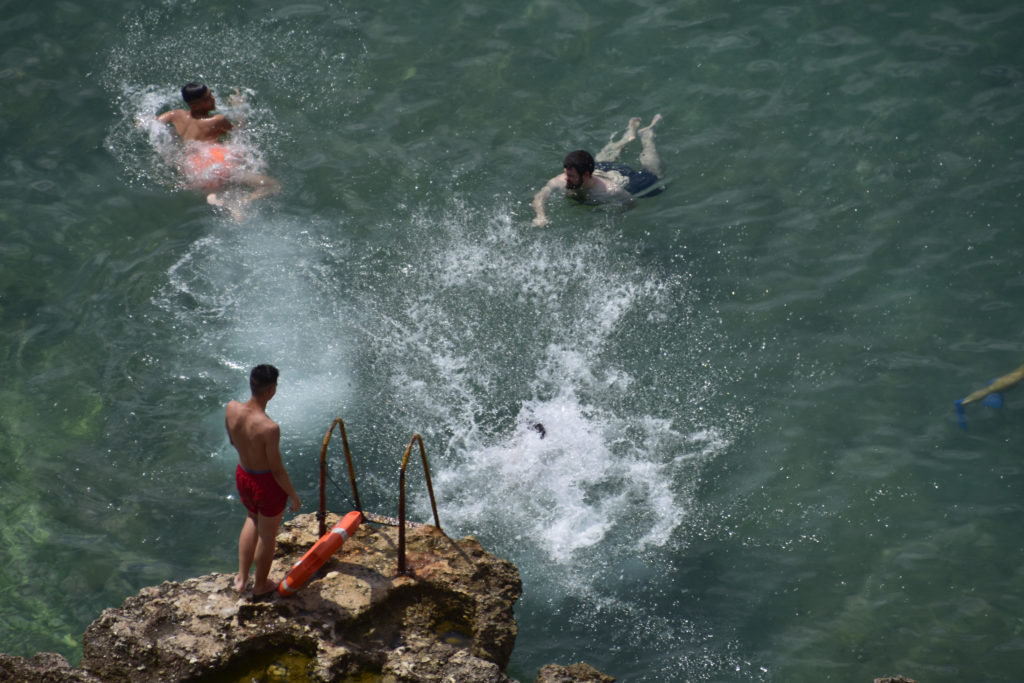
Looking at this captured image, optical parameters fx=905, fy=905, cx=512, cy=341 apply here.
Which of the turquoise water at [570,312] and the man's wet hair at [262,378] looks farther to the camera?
the turquoise water at [570,312]

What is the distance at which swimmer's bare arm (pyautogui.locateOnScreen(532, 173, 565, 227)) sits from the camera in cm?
991

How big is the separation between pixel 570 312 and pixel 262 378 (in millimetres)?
4033

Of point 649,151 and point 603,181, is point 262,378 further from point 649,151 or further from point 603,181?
point 649,151

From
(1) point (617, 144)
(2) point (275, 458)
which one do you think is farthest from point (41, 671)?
(1) point (617, 144)

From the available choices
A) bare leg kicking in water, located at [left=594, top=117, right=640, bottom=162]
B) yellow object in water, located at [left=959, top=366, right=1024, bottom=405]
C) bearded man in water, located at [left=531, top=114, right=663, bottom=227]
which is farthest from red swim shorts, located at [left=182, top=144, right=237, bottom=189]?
yellow object in water, located at [left=959, top=366, right=1024, bottom=405]

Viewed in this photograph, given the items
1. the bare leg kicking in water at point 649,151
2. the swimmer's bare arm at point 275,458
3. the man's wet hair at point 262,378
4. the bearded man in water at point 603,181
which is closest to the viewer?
the swimmer's bare arm at point 275,458

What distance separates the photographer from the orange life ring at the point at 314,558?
584 centimetres

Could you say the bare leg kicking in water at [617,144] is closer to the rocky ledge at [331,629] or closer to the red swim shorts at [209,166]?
the red swim shorts at [209,166]

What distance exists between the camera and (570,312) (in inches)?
356

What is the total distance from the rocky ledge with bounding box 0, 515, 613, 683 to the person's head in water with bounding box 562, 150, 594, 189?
14.7 ft

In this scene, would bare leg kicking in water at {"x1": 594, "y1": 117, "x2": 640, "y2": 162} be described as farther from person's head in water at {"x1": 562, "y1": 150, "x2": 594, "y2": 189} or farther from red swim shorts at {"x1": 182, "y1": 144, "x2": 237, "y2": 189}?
red swim shorts at {"x1": 182, "y1": 144, "x2": 237, "y2": 189}

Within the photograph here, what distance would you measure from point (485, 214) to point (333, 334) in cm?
225

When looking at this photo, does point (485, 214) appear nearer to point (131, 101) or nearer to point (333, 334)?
point (333, 334)

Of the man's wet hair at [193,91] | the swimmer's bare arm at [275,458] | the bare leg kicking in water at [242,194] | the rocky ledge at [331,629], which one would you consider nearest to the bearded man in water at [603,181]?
the bare leg kicking in water at [242,194]
